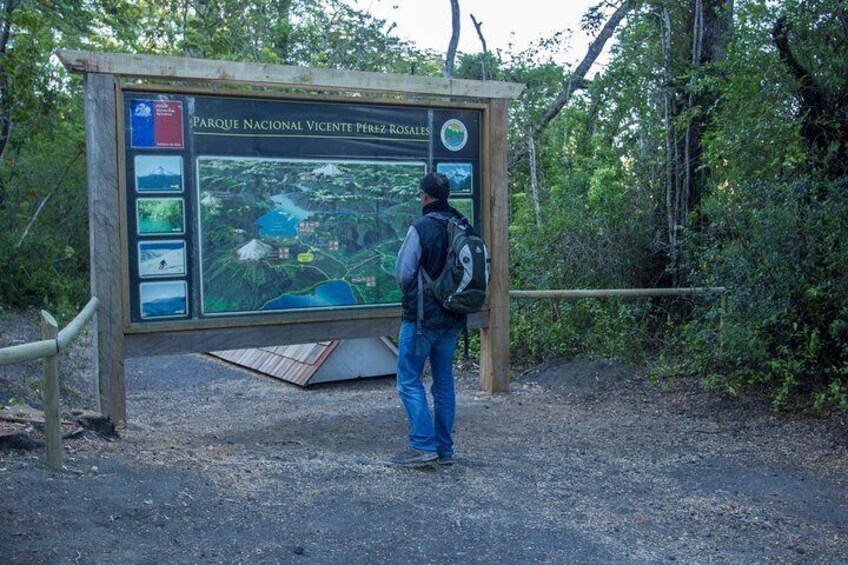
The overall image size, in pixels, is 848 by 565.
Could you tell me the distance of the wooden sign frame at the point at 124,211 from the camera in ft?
24.7

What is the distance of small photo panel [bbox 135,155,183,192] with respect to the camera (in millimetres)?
7766

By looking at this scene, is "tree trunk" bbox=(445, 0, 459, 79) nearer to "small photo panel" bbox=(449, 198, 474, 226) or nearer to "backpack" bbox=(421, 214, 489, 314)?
"small photo panel" bbox=(449, 198, 474, 226)

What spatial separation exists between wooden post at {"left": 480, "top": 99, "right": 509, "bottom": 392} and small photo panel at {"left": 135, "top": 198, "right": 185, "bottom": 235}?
314cm

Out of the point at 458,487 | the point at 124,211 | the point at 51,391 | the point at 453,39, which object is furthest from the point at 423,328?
the point at 453,39

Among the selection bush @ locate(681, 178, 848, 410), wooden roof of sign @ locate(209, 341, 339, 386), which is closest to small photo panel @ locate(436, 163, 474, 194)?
wooden roof of sign @ locate(209, 341, 339, 386)

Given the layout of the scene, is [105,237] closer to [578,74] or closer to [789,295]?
[789,295]

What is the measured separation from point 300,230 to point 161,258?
1292 millimetres

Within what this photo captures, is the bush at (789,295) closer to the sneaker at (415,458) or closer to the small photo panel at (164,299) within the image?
the sneaker at (415,458)

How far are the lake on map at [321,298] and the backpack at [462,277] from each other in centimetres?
241

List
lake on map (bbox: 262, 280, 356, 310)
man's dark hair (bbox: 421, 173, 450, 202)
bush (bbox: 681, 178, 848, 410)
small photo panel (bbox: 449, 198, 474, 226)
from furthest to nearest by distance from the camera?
1. small photo panel (bbox: 449, 198, 474, 226)
2. lake on map (bbox: 262, 280, 356, 310)
3. bush (bbox: 681, 178, 848, 410)
4. man's dark hair (bbox: 421, 173, 450, 202)

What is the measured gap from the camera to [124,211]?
25.2 feet

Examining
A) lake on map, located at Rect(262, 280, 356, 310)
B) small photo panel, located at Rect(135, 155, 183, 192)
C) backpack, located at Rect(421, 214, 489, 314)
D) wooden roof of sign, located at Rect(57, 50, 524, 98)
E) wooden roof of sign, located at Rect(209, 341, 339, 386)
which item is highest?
wooden roof of sign, located at Rect(57, 50, 524, 98)

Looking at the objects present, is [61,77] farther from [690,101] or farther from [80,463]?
[80,463]

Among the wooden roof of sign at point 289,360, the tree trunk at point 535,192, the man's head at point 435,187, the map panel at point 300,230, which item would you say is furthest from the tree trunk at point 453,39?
the man's head at point 435,187
